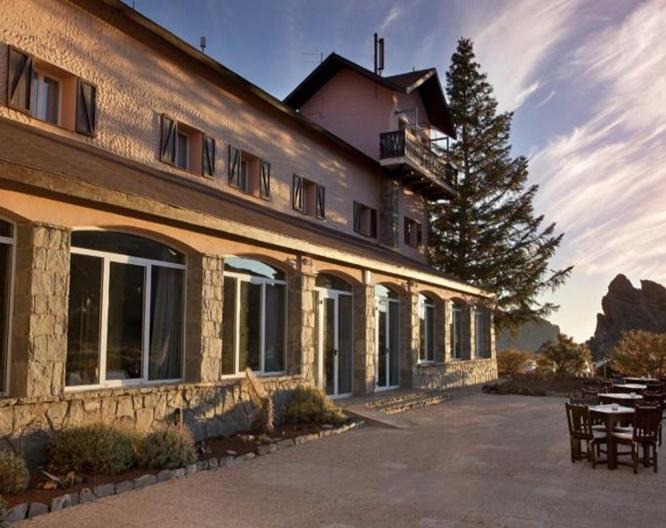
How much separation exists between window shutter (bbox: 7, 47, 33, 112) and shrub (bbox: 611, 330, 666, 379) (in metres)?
19.0

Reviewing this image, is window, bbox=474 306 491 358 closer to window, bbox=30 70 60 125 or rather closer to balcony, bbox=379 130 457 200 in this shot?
balcony, bbox=379 130 457 200

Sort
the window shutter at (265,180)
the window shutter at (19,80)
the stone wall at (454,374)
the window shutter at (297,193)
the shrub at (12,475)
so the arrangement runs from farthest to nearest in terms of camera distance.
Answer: the stone wall at (454,374)
the window shutter at (297,193)
the window shutter at (265,180)
the window shutter at (19,80)
the shrub at (12,475)

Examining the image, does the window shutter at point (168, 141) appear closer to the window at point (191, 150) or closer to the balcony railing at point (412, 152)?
the window at point (191, 150)

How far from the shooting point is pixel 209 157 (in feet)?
48.6

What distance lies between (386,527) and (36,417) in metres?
4.39

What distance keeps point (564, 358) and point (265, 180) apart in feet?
44.3

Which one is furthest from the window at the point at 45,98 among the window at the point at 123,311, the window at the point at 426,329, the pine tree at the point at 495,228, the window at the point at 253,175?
the pine tree at the point at 495,228

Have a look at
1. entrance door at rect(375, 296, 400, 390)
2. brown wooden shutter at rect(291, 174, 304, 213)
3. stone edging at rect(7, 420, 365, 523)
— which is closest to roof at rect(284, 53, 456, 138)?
brown wooden shutter at rect(291, 174, 304, 213)

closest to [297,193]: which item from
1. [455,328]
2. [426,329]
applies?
[426,329]

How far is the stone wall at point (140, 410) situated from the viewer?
24.6ft

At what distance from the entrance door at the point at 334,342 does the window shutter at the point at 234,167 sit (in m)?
3.35

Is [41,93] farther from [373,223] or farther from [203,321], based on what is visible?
[373,223]

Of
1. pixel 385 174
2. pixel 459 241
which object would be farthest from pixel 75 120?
pixel 459 241

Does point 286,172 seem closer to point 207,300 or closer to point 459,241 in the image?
point 207,300
